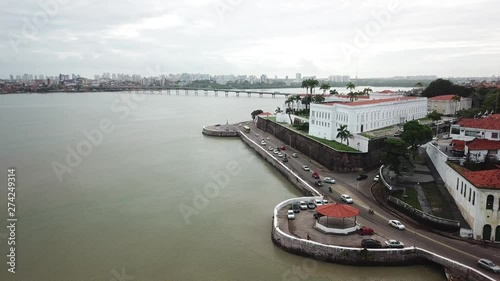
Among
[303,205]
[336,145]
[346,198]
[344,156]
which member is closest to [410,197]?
[346,198]

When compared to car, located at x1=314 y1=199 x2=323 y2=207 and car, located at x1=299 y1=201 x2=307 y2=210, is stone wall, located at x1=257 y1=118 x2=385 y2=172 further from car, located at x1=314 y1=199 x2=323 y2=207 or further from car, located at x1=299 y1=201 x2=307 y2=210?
car, located at x1=299 y1=201 x2=307 y2=210

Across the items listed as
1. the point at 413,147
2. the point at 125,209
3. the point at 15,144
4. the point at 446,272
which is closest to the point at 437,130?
the point at 413,147

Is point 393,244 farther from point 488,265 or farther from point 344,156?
point 344,156

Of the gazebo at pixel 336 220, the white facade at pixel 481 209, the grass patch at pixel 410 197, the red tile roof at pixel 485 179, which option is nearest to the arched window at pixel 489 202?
the white facade at pixel 481 209

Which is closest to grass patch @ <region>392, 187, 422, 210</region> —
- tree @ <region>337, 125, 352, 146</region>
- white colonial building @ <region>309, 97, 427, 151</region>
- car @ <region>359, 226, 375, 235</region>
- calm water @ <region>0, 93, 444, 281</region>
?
car @ <region>359, 226, 375, 235</region>

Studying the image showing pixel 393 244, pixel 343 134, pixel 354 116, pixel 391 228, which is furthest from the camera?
pixel 354 116

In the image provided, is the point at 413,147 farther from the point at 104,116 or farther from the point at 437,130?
the point at 104,116
